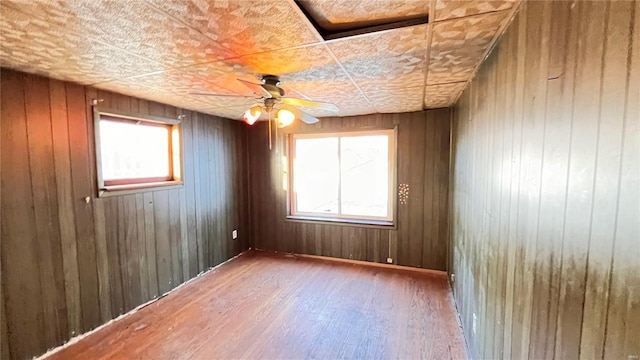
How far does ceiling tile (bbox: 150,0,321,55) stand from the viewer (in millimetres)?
1202

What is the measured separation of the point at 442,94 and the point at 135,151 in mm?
3336

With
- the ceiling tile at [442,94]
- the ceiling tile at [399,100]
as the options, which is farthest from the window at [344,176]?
the ceiling tile at [442,94]

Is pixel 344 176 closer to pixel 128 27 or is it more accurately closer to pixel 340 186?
pixel 340 186

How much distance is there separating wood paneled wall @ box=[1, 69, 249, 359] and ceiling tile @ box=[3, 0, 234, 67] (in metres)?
1.13

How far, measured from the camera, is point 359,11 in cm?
130

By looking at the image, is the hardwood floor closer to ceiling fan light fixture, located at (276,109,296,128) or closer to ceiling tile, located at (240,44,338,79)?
ceiling fan light fixture, located at (276,109,296,128)

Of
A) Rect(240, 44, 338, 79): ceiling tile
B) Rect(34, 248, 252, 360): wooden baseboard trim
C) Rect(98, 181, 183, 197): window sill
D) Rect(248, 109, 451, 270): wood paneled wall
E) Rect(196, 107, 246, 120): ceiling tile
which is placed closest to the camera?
Rect(240, 44, 338, 79): ceiling tile

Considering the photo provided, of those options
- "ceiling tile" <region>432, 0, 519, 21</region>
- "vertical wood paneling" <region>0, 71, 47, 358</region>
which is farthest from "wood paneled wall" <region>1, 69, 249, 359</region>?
"ceiling tile" <region>432, 0, 519, 21</region>

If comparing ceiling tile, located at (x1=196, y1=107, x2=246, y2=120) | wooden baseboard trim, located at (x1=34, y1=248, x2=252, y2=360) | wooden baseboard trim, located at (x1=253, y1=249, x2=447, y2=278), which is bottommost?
wooden baseboard trim, located at (x1=34, y1=248, x2=252, y2=360)

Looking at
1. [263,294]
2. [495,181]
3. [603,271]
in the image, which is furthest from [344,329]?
[603,271]

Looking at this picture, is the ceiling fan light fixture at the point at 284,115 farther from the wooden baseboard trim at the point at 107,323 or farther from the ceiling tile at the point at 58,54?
the wooden baseboard trim at the point at 107,323

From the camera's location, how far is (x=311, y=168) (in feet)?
15.0

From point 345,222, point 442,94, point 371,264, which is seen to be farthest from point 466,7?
point 371,264

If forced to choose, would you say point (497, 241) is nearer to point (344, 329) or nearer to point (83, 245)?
point (344, 329)
